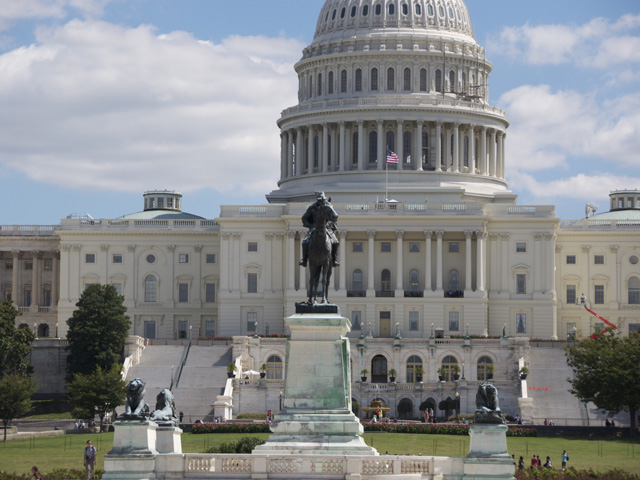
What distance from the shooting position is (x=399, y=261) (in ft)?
474

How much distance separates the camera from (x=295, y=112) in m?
161

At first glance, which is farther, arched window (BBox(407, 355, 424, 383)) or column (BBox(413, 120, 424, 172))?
column (BBox(413, 120, 424, 172))

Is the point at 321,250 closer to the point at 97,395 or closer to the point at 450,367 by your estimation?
the point at 97,395

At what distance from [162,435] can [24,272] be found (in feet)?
349

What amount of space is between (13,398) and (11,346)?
61.0 feet

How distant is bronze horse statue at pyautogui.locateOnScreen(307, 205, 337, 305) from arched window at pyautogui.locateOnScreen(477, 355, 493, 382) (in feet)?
235

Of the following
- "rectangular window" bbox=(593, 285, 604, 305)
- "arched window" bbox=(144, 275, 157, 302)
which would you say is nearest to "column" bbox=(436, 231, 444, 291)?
"rectangular window" bbox=(593, 285, 604, 305)

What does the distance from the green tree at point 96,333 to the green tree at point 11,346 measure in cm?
408

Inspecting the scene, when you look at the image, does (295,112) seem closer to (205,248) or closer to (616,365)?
(205,248)

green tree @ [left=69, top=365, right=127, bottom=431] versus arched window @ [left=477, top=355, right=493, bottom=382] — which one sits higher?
arched window @ [left=477, top=355, right=493, bottom=382]

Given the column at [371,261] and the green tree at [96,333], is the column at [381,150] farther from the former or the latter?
the green tree at [96,333]

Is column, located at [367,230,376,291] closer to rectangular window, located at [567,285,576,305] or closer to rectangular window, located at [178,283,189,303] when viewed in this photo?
rectangular window, located at [567,285,576,305]

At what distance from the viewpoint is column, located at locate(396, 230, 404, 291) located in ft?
474

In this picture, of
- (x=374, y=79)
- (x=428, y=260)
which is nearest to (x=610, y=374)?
(x=428, y=260)
